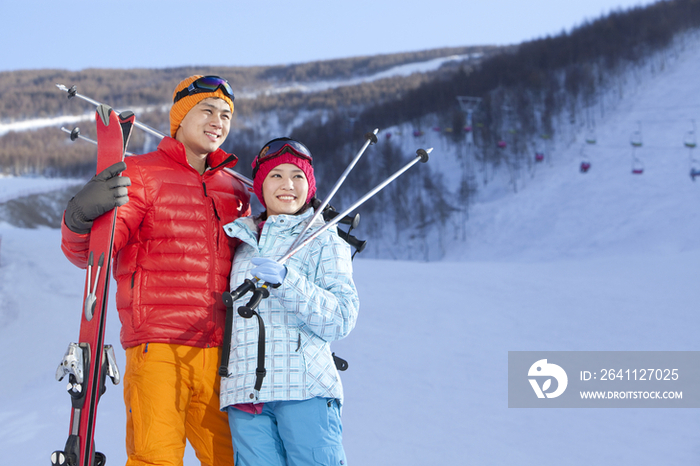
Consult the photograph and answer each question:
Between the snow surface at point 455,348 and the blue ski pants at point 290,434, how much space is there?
6.28 feet

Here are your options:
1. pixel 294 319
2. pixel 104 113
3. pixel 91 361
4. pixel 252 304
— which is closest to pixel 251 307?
pixel 252 304

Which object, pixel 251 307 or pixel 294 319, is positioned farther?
pixel 294 319

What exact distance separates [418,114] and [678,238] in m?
24.5

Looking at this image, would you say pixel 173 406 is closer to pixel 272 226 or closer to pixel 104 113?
pixel 272 226

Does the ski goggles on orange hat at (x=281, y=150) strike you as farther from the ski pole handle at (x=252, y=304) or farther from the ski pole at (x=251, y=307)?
the ski pole handle at (x=252, y=304)

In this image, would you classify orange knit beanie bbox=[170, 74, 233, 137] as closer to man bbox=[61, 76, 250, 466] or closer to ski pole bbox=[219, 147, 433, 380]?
man bbox=[61, 76, 250, 466]

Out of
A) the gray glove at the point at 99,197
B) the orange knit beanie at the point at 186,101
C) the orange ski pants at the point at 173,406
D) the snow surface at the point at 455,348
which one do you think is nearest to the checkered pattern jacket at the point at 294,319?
the orange ski pants at the point at 173,406

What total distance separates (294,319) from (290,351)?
0.09 m

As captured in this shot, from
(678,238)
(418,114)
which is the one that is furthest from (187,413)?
(418,114)

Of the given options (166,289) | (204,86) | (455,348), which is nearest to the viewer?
(166,289)

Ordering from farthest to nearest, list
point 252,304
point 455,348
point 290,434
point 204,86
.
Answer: point 455,348 → point 204,86 → point 290,434 → point 252,304

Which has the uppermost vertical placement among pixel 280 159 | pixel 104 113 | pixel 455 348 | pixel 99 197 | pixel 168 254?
pixel 104 113

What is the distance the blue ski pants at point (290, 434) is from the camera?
1.59 m

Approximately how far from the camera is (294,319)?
5.50 feet
